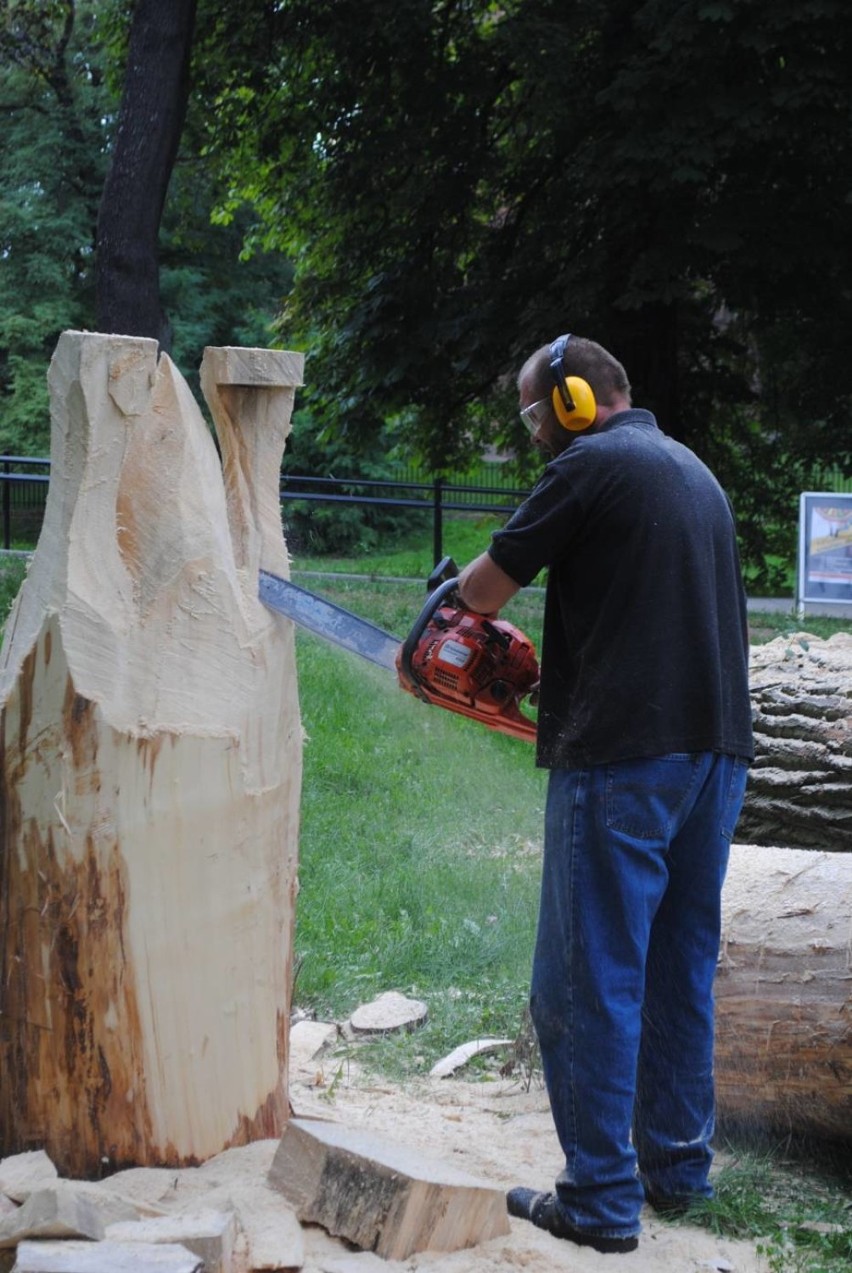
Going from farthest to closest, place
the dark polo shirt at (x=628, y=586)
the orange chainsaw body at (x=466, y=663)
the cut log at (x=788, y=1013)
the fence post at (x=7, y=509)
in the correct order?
the fence post at (x=7, y=509) < the cut log at (x=788, y=1013) < the orange chainsaw body at (x=466, y=663) < the dark polo shirt at (x=628, y=586)

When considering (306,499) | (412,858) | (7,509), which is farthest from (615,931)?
(306,499)

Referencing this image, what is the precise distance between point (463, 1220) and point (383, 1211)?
0.59ft

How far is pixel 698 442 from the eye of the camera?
40.6ft

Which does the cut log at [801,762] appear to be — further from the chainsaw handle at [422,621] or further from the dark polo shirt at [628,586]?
the chainsaw handle at [422,621]

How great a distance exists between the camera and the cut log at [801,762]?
17.3 feet

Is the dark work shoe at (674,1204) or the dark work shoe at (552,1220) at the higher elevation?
the dark work shoe at (552,1220)

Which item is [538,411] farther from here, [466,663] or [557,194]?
[557,194]

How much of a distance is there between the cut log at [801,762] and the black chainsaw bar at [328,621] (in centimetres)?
262

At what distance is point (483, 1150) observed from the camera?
335 centimetres

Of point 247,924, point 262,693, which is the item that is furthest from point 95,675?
point 247,924

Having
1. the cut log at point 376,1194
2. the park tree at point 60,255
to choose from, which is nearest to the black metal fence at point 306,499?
the park tree at point 60,255

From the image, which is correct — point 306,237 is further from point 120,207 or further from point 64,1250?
point 64,1250

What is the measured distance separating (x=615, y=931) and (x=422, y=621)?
762mm

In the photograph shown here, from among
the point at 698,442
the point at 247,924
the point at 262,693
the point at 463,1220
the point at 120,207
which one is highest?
the point at 120,207
